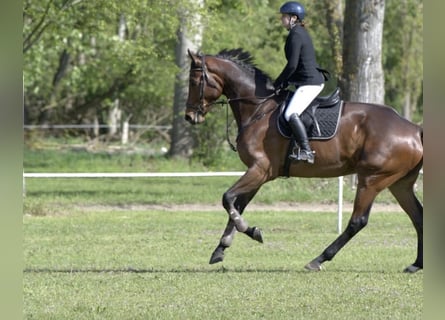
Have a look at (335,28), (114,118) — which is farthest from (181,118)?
(114,118)

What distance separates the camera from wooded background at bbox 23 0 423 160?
73.3ft

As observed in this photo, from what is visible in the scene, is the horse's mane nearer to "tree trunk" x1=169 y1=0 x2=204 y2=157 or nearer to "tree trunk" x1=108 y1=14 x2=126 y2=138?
"tree trunk" x1=169 y1=0 x2=204 y2=157

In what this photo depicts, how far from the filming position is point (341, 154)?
10789 millimetres

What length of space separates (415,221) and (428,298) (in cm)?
940

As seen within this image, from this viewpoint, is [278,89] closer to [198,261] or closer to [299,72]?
[299,72]

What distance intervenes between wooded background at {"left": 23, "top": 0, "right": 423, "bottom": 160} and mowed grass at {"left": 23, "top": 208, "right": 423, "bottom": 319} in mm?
5576

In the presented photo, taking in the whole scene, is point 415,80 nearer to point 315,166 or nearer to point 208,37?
point 208,37

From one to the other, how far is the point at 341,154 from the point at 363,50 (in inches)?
486

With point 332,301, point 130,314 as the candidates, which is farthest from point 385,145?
point 130,314

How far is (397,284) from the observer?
31.2 ft

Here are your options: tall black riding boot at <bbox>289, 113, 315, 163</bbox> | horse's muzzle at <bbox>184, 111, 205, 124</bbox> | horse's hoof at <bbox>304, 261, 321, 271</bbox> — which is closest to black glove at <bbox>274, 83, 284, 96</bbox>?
tall black riding boot at <bbox>289, 113, 315, 163</bbox>

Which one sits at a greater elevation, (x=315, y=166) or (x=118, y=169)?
(x=315, y=166)

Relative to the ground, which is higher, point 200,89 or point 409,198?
point 200,89

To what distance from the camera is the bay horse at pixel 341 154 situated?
35.0 feet
